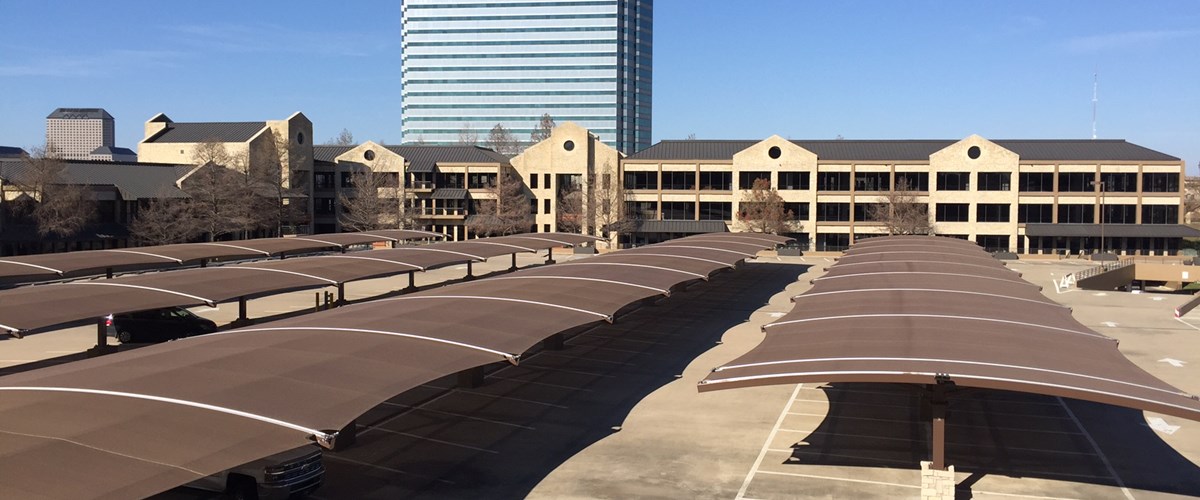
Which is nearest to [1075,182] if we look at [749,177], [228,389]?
[749,177]

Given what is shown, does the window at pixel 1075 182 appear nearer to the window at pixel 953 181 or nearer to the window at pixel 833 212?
the window at pixel 953 181

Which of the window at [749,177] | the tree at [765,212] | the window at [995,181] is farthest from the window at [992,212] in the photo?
the window at [749,177]

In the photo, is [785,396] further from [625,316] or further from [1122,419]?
[625,316]

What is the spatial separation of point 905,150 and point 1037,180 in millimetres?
13413

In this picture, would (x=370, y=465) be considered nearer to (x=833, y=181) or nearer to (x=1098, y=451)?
(x=1098, y=451)

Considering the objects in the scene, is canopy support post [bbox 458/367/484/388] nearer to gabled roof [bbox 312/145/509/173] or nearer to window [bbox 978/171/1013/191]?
gabled roof [bbox 312/145/509/173]

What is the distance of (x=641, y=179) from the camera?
103 meters

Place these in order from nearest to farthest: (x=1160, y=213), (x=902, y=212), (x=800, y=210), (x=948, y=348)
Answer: (x=948, y=348), (x=1160, y=213), (x=902, y=212), (x=800, y=210)

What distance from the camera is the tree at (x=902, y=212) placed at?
92.8 metres

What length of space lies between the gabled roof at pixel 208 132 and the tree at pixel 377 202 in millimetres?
11831

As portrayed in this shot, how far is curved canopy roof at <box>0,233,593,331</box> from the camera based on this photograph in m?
27.9

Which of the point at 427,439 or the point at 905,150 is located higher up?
the point at 905,150

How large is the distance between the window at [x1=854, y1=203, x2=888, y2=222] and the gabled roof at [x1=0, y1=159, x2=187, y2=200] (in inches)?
2604

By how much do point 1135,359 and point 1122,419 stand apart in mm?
11953
